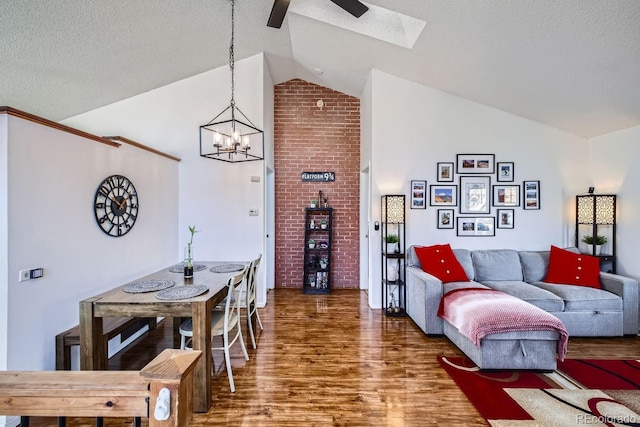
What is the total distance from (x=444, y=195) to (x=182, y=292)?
3511mm

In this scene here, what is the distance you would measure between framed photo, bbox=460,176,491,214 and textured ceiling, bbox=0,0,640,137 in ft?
3.44

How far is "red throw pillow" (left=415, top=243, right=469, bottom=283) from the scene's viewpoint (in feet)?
11.8

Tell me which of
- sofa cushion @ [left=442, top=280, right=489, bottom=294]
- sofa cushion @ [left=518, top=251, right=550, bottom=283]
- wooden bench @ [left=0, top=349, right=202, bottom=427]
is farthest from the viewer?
sofa cushion @ [left=518, top=251, right=550, bottom=283]

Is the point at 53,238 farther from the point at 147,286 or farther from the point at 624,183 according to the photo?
the point at 624,183

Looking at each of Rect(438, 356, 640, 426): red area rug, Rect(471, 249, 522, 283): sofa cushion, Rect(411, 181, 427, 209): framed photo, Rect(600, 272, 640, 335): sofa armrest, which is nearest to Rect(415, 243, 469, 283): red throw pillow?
Rect(471, 249, 522, 283): sofa cushion

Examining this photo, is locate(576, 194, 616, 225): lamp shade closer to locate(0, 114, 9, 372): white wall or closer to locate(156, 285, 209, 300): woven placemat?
locate(156, 285, 209, 300): woven placemat

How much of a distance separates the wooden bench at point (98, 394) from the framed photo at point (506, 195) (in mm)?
4432

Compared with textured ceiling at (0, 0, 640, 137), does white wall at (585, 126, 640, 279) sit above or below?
below

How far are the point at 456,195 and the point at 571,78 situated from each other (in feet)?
5.71

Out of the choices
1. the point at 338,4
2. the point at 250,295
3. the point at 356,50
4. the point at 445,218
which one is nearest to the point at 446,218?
the point at 445,218

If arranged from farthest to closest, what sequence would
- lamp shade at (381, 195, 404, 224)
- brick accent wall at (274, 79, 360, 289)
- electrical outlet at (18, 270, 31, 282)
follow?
brick accent wall at (274, 79, 360, 289), lamp shade at (381, 195, 404, 224), electrical outlet at (18, 270, 31, 282)

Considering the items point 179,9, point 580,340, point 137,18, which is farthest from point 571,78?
point 137,18

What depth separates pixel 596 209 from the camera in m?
3.82

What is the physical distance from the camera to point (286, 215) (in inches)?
212
